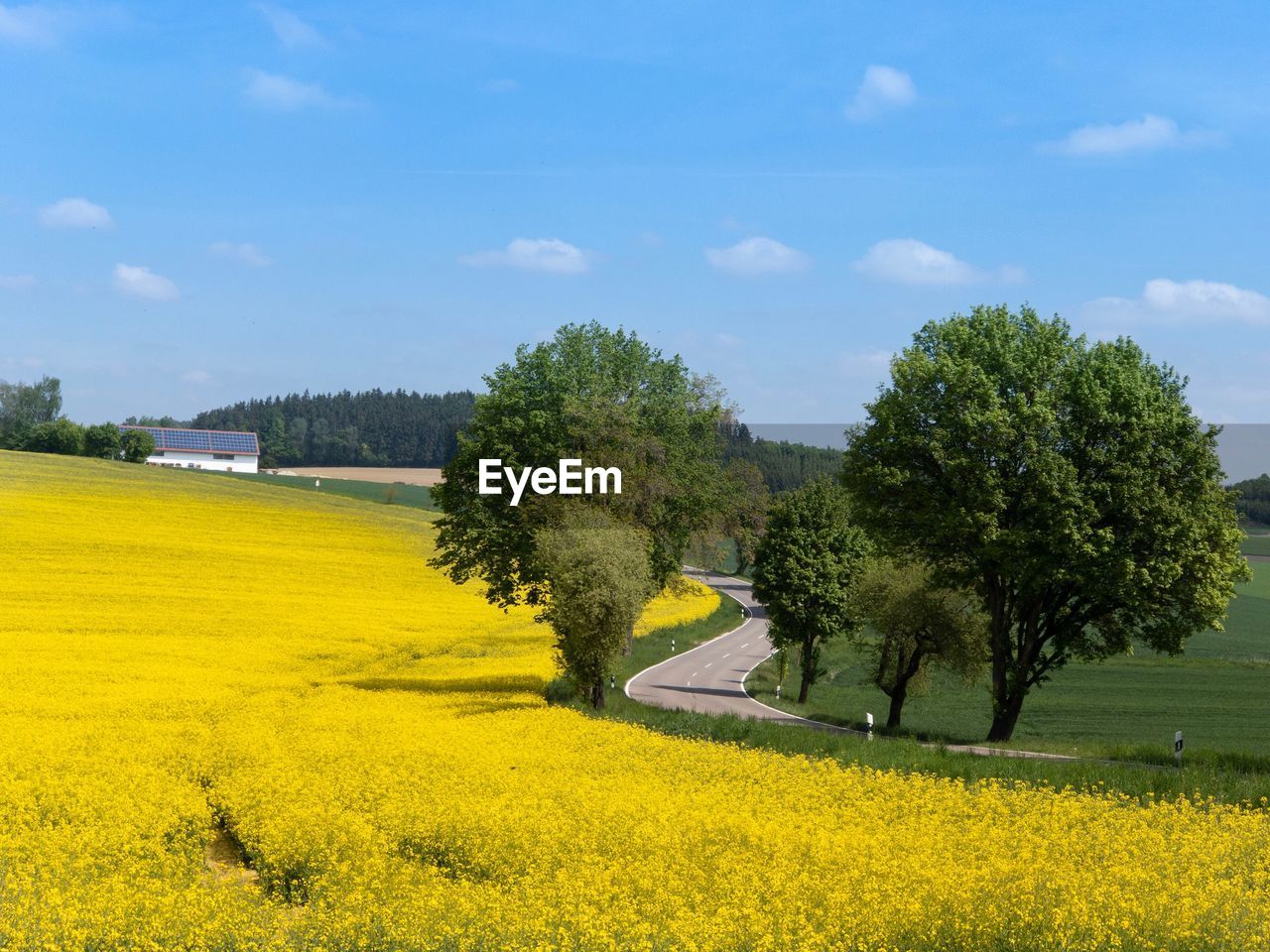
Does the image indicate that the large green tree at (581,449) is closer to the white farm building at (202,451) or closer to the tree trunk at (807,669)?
the tree trunk at (807,669)

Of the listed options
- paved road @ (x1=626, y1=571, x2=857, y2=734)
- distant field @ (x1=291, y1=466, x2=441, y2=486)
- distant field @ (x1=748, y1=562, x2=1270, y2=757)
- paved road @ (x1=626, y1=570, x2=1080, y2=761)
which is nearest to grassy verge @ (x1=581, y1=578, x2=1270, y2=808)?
paved road @ (x1=626, y1=570, x2=1080, y2=761)

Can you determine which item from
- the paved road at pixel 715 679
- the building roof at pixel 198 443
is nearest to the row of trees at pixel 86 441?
the building roof at pixel 198 443

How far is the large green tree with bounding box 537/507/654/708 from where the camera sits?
37.2 m

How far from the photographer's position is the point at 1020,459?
3628cm

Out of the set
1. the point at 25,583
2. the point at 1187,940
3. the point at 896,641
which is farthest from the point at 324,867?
the point at 25,583

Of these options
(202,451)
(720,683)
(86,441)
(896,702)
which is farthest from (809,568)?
(202,451)

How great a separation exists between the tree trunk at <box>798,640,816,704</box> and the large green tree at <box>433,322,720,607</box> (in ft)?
44.2

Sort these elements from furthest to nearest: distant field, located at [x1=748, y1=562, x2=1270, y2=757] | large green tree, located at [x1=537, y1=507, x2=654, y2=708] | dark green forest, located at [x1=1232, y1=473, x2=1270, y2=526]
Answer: dark green forest, located at [x1=1232, y1=473, x2=1270, y2=526] → distant field, located at [x1=748, y1=562, x2=1270, y2=757] → large green tree, located at [x1=537, y1=507, x2=654, y2=708]

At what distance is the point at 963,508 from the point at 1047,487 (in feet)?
8.06

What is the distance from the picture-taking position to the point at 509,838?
17.8 meters

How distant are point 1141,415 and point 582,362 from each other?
74.3 ft

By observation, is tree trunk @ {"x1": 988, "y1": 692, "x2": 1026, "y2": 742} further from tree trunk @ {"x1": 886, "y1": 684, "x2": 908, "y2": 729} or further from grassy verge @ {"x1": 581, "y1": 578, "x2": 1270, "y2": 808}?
tree trunk @ {"x1": 886, "y1": 684, "x2": 908, "y2": 729}

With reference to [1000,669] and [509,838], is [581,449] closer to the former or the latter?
[1000,669]

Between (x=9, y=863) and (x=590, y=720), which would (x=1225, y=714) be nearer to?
(x=590, y=720)
